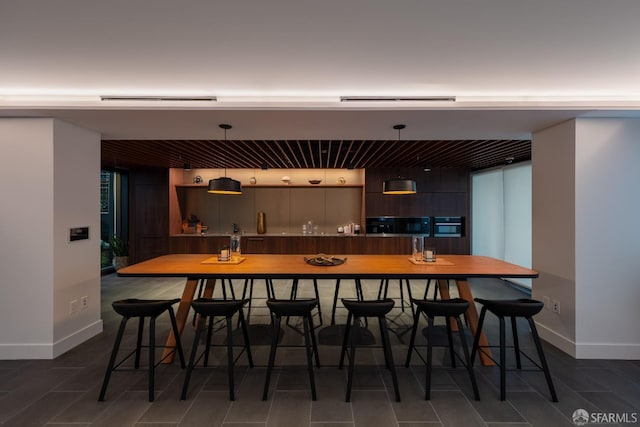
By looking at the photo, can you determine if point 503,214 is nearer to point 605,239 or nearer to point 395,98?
point 605,239

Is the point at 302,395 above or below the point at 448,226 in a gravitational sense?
below

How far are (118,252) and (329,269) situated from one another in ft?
20.1

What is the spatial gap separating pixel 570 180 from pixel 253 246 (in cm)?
570

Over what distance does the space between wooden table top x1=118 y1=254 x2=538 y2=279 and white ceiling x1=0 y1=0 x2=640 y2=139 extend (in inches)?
59.5

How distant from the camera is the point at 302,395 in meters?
2.28

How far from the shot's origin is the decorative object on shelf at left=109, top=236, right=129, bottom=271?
21.7 feet

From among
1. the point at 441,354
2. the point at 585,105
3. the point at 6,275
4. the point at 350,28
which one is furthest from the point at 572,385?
the point at 6,275

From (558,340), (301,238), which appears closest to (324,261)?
(558,340)

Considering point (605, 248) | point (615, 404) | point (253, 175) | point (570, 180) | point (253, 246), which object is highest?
A: point (253, 175)

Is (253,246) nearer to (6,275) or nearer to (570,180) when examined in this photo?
(6,275)

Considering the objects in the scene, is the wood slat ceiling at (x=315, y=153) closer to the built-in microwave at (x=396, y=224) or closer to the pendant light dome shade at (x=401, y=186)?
the pendant light dome shade at (x=401, y=186)

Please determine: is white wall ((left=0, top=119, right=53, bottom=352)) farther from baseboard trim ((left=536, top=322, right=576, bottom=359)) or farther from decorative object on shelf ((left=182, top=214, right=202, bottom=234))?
baseboard trim ((left=536, top=322, right=576, bottom=359))

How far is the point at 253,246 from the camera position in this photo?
6742mm

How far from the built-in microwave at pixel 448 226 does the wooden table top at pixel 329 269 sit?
147 inches
